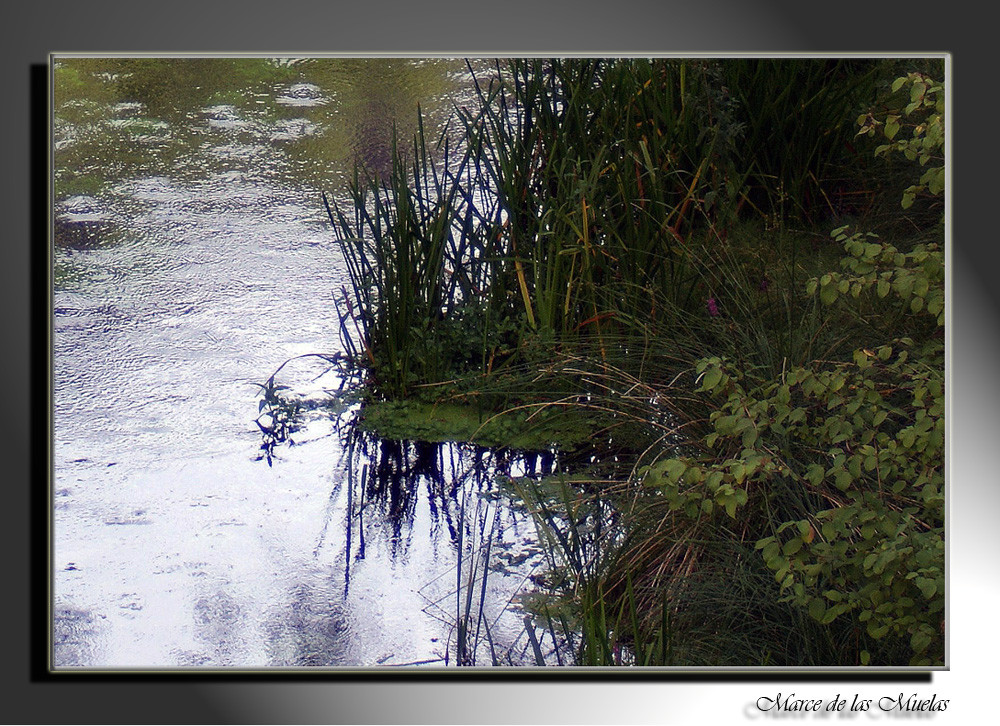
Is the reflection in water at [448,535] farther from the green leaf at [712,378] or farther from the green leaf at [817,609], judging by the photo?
the green leaf at [817,609]

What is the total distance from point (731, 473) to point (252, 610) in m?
1.04

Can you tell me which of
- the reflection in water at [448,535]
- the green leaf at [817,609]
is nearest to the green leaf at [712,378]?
the reflection in water at [448,535]

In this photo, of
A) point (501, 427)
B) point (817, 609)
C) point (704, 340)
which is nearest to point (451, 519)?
point (501, 427)

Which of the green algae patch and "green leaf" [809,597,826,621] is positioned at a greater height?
the green algae patch

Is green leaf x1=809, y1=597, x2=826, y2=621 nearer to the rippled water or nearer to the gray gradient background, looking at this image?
the gray gradient background

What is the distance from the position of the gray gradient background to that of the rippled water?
59mm

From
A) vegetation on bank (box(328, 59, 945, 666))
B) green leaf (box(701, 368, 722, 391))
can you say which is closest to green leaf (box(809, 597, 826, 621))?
vegetation on bank (box(328, 59, 945, 666))

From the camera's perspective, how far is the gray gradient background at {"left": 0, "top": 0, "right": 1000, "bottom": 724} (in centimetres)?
227

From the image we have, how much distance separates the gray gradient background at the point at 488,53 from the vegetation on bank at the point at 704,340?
6cm

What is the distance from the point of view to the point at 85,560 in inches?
90.2

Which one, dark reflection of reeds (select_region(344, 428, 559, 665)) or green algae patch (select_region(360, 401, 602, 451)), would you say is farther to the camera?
green algae patch (select_region(360, 401, 602, 451))

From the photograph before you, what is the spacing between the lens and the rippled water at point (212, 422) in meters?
2.28

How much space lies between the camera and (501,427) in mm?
2414
